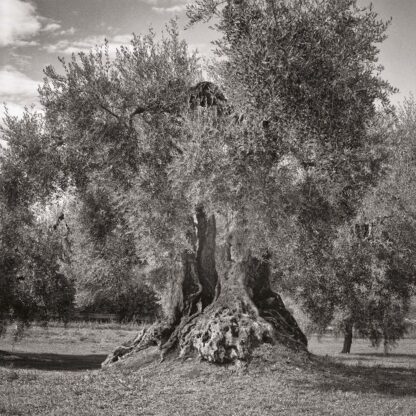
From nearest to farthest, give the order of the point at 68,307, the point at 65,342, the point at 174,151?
the point at 174,151 → the point at 68,307 → the point at 65,342

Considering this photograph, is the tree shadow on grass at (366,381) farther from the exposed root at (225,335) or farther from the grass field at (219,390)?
the exposed root at (225,335)

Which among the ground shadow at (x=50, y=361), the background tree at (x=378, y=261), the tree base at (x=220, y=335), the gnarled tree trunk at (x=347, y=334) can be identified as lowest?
the ground shadow at (x=50, y=361)

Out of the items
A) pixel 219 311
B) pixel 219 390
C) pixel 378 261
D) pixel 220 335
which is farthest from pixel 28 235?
pixel 378 261

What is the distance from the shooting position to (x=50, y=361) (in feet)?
91.6

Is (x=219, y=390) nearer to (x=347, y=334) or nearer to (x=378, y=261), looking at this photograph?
(x=378, y=261)

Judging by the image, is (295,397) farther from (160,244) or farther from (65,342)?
(65,342)

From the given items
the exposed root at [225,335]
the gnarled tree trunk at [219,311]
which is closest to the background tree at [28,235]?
the gnarled tree trunk at [219,311]

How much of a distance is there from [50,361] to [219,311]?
15.1 m

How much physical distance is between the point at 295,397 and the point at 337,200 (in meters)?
6.32

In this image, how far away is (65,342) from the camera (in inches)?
1533

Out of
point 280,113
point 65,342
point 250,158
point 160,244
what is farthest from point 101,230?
point 65,342

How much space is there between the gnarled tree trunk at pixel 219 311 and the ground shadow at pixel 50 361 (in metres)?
7.81

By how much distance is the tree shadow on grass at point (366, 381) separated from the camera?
1434cm

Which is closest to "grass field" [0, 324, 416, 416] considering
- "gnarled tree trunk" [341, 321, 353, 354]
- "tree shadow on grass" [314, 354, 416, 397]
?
"tree shadow on grass" [314, 354, 416, 397]
